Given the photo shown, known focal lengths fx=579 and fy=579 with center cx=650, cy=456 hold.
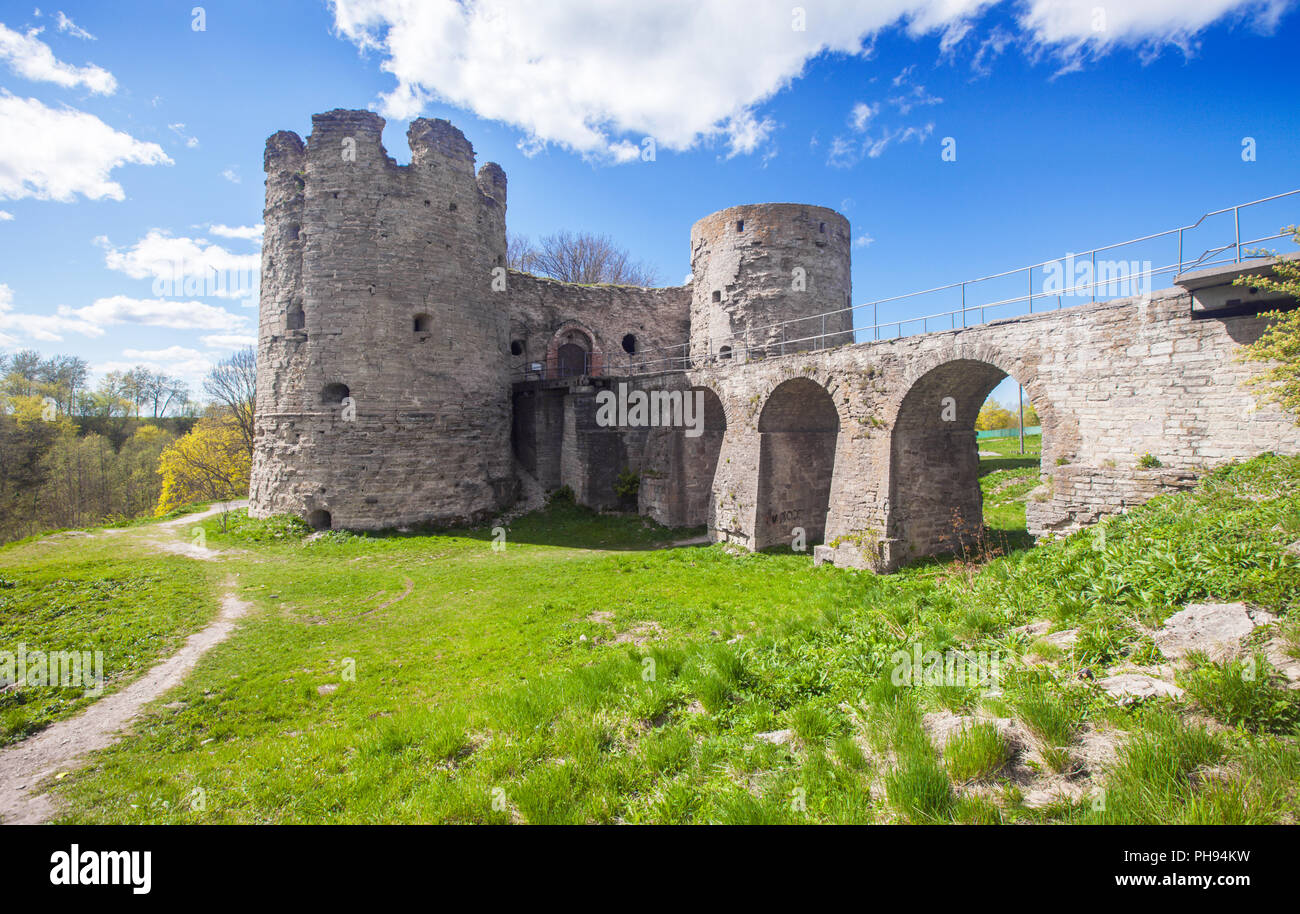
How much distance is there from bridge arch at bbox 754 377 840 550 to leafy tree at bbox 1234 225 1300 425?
842 centimetres

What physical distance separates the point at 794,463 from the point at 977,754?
1265 centimetres

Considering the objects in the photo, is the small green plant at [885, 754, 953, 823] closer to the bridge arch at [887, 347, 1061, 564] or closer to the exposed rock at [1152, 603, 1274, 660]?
the exposed rock at [1152, 603, 1274, 660]

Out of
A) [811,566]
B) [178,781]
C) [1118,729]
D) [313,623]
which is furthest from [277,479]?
[1118,729]

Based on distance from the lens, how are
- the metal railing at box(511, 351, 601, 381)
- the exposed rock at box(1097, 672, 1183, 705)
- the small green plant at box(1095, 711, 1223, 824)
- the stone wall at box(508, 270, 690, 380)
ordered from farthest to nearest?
1. the stone wall at box(508, 270, 690, 380)
2. the metal railing at box(511, 351, 601, 381)
3. the exposed rock at box(1097, 672, 1183, 705)
4. the small green plant at box(1095, 711, 1223, 824)

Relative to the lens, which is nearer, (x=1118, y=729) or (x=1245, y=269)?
(x=1118, y=729)

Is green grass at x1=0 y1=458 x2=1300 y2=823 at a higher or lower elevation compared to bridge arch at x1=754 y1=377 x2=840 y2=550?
lower

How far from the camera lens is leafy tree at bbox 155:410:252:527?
3175 centimetres

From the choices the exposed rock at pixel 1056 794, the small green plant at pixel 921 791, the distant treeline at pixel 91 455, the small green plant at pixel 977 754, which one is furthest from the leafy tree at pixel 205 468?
the exposed rock at pixel 1056 794

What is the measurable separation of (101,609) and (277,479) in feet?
27.2

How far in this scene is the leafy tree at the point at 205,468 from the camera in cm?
3175

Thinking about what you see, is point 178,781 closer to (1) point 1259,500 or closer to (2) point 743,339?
(1) point 1259,500

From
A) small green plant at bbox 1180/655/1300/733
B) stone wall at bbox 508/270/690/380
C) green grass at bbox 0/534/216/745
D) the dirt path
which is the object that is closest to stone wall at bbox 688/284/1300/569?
small green plant at bbox 1180/655/1300/733

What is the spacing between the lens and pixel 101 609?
10.4 metres

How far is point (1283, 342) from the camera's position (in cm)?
659
